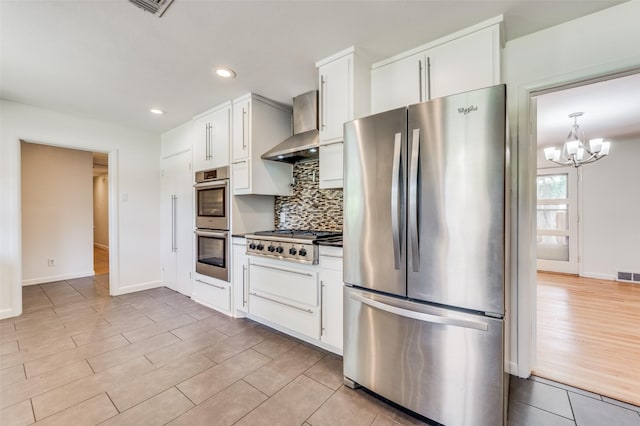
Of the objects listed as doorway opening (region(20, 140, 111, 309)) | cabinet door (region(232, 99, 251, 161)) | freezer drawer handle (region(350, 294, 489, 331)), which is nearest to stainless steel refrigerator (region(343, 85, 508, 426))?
freezer drawer handle (region(350, 294, 489, 331))

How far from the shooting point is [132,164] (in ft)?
13.3

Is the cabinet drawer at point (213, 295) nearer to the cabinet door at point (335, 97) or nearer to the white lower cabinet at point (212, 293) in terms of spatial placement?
the white lower cabinet at point (212, 293)

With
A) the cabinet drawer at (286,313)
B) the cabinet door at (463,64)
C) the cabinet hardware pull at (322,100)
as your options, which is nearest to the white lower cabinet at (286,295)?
the cabinet drawer at (286,313)

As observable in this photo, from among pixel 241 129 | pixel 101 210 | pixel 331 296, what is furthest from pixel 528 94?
pixel 101 210

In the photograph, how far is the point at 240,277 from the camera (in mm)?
2967

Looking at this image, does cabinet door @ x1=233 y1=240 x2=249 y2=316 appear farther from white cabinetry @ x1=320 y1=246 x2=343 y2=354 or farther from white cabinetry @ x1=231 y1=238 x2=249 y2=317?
white cabinetry @ x1=320 y1=246 x2=343 y2=354

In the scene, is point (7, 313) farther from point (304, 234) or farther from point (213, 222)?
point (304, 234)

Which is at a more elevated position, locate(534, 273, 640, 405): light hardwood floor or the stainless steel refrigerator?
the stainless steel refrigerator

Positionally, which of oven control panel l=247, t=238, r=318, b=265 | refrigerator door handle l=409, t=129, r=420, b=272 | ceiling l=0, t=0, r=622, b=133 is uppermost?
ceiling l=0, t=0, r=622, b=133

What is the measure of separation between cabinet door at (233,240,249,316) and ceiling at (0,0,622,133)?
173 centimetres

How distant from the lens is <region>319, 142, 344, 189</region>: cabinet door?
88.0 inches

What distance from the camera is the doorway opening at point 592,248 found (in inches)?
84.1

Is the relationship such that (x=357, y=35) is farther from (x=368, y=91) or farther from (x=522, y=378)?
(x=522, y=378)

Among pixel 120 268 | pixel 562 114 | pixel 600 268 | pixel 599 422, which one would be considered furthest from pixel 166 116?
pixel 600 268
